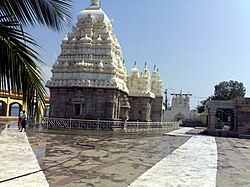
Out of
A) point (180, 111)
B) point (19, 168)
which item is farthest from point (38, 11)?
point (180, 111)

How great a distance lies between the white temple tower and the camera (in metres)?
23.7

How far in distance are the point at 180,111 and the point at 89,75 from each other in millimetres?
39544

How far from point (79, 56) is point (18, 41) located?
21.6 meters

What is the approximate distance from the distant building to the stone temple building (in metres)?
33.8

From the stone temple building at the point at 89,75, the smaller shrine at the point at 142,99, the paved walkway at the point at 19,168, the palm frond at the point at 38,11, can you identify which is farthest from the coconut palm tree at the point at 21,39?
the smaller shrine at the point at 142,99

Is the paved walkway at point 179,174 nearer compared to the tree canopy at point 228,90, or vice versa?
the paved walkway at point 179,174

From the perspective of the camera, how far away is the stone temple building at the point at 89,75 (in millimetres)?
23734

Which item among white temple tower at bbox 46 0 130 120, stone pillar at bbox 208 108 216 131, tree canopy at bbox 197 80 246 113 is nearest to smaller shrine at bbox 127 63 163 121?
white temple tower at bbox 46 0 130 120

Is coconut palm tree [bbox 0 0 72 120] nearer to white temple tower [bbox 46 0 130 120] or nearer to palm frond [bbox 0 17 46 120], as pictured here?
palm frond [bbox 0 17 46 120]

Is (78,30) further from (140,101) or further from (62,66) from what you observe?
(140,101)

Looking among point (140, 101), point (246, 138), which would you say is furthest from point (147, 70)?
point (246, 138)

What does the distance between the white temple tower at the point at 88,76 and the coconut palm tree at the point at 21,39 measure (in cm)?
1937

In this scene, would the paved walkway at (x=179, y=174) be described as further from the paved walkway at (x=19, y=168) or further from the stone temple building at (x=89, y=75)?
the stone temple building at (x=89, y=75)

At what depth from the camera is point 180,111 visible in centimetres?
6062
